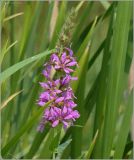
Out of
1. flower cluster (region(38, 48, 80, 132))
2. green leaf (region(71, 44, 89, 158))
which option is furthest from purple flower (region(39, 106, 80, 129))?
green leaf (region(71, 44, 89, 158))

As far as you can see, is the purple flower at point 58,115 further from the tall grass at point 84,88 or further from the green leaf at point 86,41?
the green leaf at point 86,41

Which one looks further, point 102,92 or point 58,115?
point 102,92

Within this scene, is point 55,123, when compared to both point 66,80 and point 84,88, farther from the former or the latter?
point 84,88

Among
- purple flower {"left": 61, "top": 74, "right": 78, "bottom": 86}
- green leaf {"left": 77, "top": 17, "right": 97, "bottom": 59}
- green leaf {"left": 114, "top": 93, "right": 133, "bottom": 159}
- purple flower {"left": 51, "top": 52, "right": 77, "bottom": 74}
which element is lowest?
green leaf {"left": 114, "top": 93, "right": 133, "bottom": 159}

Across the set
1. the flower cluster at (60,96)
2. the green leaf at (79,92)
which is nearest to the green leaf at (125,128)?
the green leaf at (79,92)

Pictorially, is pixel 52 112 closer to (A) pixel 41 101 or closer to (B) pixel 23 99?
(A) pixel 41 101

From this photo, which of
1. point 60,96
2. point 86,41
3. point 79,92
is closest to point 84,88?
point 79,92

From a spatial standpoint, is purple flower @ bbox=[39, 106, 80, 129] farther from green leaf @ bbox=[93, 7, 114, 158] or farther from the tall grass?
green leaf @ bbox=[93, 7, 114, 158]

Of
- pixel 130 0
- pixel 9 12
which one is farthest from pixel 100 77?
pixel 9 12

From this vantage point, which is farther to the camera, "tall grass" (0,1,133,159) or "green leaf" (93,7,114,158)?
"green leaf" (93,7,114,158)

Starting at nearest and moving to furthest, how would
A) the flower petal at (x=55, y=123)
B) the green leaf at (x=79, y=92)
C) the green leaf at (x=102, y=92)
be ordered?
1. the flower petal at (x=55, y=123)
2. the green leaf at (x=79, y=92)
3. the green leaf at (x=102, y=92)

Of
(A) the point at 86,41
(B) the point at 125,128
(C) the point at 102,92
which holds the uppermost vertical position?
(A) the point at 86,41

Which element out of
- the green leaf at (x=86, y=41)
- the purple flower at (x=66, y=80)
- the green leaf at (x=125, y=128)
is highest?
the green leaf at (x=86, y=41)
